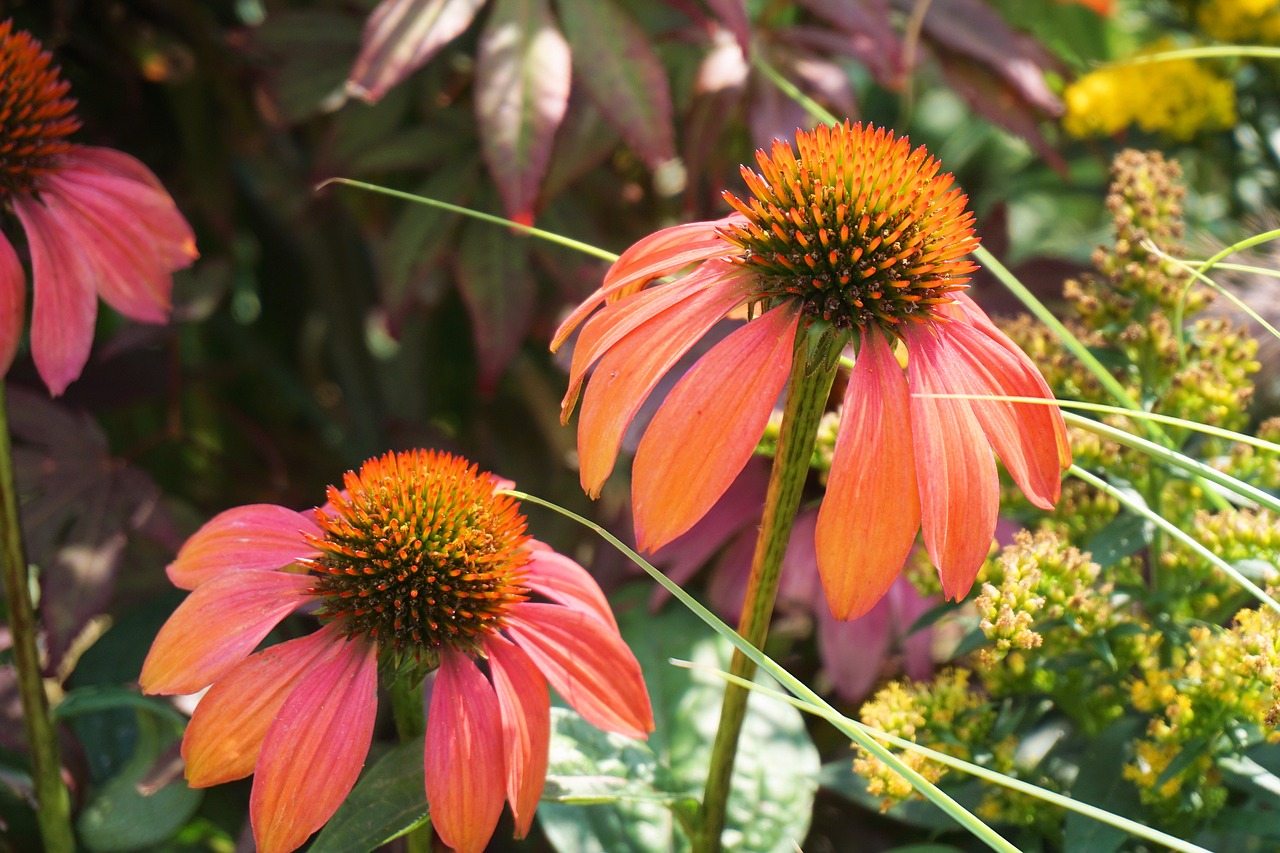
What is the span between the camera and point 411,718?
0.54 metres

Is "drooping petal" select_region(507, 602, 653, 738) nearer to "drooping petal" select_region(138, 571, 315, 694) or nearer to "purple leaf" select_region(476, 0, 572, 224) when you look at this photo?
"drooping petal" select_region(138, 571, 315, 694)

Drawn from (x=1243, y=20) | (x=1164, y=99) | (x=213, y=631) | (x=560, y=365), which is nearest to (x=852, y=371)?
(x=213, y=631)

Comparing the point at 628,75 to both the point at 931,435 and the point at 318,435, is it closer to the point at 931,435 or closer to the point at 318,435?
the point at 931,435

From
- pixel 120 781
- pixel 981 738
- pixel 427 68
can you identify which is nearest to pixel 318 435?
pixel 427 68

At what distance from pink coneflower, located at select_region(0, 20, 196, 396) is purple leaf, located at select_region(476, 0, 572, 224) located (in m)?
0.19

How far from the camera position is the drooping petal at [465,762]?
1.51ft

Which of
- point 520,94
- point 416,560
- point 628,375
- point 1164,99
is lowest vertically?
point 416,560

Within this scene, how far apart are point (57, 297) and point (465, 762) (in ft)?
1.03

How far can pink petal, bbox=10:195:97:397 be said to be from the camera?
57 centimetres

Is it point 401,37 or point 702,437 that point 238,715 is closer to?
point 702,437

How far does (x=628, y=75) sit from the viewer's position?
0.77 meters

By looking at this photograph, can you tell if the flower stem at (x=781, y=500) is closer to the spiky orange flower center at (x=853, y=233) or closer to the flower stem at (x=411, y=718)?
the spiky orange flower center at (x=853, y=233)

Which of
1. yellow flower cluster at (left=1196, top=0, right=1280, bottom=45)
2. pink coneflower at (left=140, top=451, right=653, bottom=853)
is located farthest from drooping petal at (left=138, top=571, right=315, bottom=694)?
yellow flower cluster at (left=1196, top=0, right=1280, bottom=45)

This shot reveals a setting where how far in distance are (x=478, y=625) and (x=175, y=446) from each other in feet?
2.25
